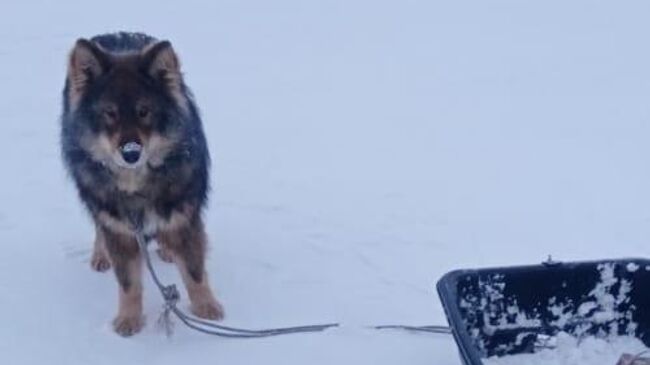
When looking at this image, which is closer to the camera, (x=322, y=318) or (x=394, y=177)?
(x=322, y=318)

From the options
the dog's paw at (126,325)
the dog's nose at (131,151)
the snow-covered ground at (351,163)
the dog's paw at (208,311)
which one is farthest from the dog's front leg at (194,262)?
the dog's nose at (131,151)

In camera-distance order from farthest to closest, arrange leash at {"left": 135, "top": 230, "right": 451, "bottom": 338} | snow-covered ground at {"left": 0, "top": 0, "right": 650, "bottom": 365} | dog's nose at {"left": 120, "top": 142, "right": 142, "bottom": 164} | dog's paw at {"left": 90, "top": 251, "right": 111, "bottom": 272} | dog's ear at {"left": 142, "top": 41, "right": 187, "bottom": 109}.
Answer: dog's paw at {"left": 90, "top": 251, "right": 111, "bottom": 272} < snow-covered ground at {"left": 0, "top": 0, "right": 650, "bottom": 365} < leash at {"left": 135, "top": 230, "right": 451, "bottom": 338} < dog's ear at {"left": 142, "top": 41, "right": 187, "bottom": 109} < dog's nose at {"left": 120, "top": 142, "right": 142, "bottom": 164}

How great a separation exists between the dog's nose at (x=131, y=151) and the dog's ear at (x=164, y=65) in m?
0.27

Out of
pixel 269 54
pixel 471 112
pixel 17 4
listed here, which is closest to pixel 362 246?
pixel 471 112

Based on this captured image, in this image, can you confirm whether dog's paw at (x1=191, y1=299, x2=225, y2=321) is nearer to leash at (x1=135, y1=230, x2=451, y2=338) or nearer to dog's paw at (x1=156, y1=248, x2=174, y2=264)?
leash at (x1=135, y1=230, x2=451, y2=338)

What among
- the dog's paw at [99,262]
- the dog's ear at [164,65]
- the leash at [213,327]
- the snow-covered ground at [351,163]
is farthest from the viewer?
the dog's paw at [99,262]

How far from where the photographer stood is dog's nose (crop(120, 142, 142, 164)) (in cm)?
280

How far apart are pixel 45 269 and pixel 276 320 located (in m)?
1.02

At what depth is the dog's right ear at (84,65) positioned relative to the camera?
287 cm

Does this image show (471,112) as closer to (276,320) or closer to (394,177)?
(394,177)

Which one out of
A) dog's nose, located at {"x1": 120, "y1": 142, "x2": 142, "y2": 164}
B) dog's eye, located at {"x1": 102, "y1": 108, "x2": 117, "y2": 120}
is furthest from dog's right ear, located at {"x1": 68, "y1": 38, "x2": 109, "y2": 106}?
dog's nose, located at {"x1": 120, "y1": 142, "x2": 142, "y2": 164}

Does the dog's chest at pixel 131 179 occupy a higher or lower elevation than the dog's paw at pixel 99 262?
higher

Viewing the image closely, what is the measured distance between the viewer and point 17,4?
25.0 feet

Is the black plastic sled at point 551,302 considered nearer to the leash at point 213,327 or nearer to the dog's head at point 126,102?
the leash at point 213,327
